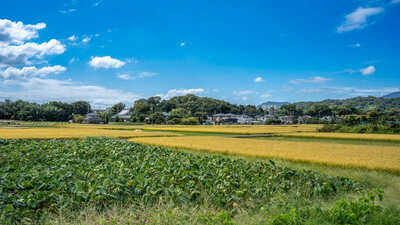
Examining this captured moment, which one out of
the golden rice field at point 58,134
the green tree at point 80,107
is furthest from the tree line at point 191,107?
the golden rice field at point 58,134

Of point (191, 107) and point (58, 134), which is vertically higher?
point (191, 107)

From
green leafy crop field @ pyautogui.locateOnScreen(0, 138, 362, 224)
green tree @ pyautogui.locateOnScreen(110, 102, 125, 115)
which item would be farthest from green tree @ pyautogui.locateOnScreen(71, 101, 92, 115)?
green leafy crop field @ pyautogui.locateOnScreen(0, 138, 362, 224)

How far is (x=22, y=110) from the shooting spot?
95750 millimetres

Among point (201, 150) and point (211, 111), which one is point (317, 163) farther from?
point (211, 111)

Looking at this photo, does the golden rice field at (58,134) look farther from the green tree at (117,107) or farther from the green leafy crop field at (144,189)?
the green tree at (117,107)

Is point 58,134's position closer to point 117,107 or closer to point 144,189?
point 144,189

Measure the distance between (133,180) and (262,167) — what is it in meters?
6.10

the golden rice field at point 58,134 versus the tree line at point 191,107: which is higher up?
the tree line at point 191,107

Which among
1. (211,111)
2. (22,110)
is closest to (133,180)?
(22,110)

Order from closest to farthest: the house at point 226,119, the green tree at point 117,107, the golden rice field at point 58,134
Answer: the golden rice field at point 58,134, the house at point 226,119, the green tree at point 117,107

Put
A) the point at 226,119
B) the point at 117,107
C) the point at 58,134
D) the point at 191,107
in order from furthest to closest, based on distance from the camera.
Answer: the point at 117,107 → the point at 191,107 → the point at 226,119 → the point at 58,134

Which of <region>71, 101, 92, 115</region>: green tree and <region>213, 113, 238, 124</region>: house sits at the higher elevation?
<region>71, 101, 92, 115</region>: green tree

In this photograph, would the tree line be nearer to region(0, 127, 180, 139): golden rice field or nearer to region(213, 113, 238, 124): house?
region(213, 113, 238, 124): house

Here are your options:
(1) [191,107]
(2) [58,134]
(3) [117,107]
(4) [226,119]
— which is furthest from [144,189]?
(3) [117,107]
